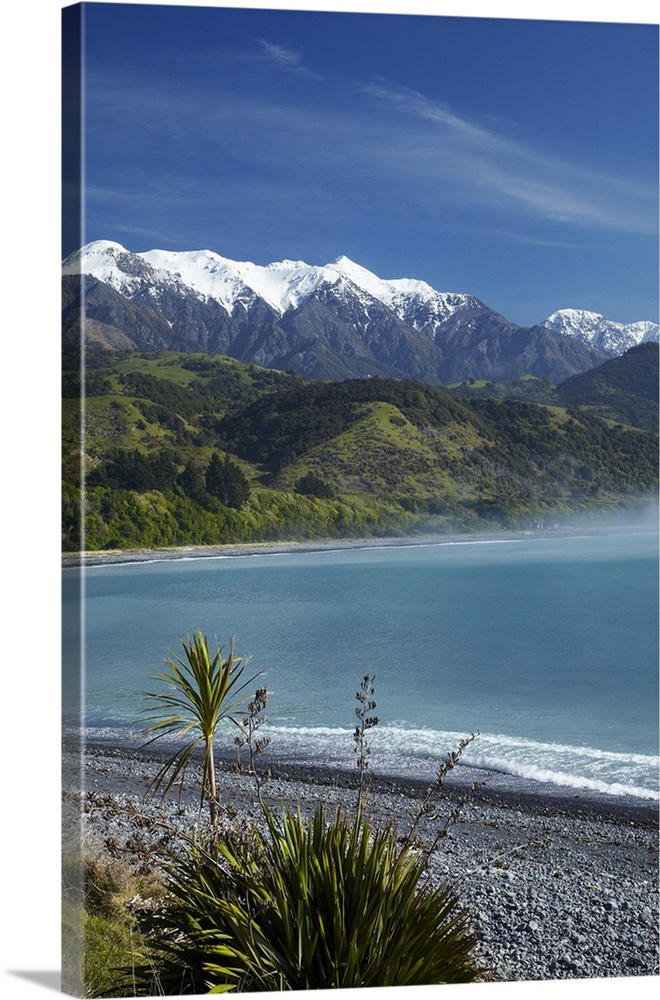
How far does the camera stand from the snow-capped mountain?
529cm

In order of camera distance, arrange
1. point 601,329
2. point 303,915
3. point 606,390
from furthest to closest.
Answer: point 606,390, point 601,329, point 303,915

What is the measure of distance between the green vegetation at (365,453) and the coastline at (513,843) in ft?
4.02

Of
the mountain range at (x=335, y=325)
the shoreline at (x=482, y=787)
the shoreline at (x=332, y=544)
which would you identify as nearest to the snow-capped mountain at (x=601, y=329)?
the mountain range at (x=335, y=325)

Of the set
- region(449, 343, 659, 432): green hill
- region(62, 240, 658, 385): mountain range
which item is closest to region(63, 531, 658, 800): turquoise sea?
region(449, 343, 659, 432): green hill

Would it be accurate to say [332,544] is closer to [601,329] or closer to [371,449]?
[371,449]

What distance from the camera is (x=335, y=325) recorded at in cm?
550

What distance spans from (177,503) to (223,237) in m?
1.38

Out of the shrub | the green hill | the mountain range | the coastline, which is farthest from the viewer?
the green hill

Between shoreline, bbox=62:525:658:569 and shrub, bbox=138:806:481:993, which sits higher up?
shoreline, bbox=62:525:658:569

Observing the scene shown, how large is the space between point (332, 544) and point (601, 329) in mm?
1759

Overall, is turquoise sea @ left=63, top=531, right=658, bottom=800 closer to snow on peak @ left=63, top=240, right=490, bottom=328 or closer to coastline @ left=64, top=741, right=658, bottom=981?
coastline @ left=64, top=741, right=658, bottom=981

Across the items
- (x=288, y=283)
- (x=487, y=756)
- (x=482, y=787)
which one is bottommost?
(x=482, y=787)

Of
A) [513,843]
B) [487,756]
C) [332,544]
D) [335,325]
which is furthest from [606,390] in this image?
[513,843]

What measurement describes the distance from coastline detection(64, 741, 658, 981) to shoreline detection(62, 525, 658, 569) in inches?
36.7
